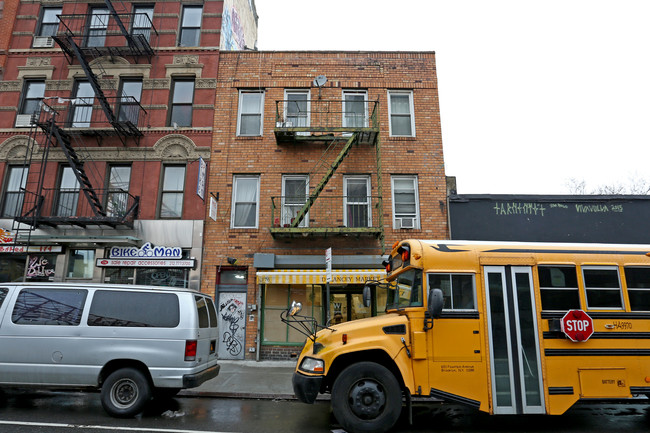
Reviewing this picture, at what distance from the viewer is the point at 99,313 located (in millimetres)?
6699

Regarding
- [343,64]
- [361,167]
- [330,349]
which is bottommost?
[330,349]

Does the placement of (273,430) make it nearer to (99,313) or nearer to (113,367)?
(113,367)

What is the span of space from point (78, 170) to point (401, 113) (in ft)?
37.0

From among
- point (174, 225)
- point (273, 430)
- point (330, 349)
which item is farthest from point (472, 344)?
point (174, 225)

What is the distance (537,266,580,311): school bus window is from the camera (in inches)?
238

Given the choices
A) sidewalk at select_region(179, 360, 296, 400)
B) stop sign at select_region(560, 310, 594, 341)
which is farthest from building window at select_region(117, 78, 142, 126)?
stop sign at select_region(560, 310, 594, 341)

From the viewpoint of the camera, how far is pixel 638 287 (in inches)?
242

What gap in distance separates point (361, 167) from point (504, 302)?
27.1ft

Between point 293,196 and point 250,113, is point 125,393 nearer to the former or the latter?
point 293,196

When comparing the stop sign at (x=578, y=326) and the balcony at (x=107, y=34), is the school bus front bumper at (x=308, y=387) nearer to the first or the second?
the stop sign at (x=578, y=326)

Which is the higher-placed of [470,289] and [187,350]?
[470,289]

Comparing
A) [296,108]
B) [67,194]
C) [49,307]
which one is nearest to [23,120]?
[67,194]

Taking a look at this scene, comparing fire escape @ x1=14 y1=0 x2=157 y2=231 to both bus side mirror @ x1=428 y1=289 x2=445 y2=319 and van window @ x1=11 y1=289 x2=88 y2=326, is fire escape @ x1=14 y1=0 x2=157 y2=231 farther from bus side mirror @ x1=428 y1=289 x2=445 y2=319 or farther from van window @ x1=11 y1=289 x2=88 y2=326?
bus side mirror @ x1=428 y1=289 x2=445 y2=319

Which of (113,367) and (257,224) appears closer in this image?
(113,367)
